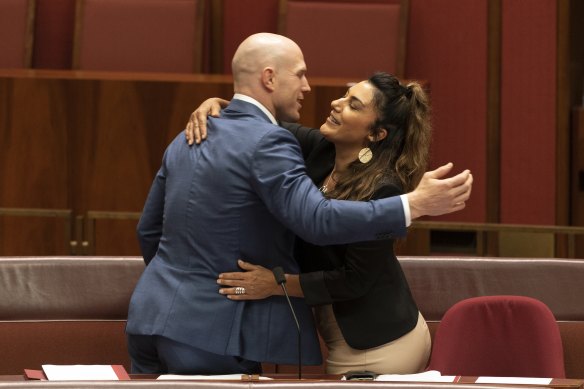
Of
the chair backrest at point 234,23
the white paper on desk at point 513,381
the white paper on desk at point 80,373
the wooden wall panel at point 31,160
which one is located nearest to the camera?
the white paper on desk at point 513,381

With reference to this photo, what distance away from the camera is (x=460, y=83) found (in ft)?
13.4

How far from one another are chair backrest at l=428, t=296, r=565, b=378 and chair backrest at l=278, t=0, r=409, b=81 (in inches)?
74.8

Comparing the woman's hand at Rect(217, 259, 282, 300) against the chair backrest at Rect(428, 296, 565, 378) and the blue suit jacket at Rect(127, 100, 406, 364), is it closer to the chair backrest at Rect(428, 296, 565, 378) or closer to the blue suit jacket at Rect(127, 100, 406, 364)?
the blue suit jacket at Rect(127, 100, 406, 364)

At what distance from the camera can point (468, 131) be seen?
408 cm

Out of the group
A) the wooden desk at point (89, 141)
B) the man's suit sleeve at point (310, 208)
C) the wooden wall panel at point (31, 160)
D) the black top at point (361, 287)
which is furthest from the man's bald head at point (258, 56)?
the wooden wall panel at point (31, 160)

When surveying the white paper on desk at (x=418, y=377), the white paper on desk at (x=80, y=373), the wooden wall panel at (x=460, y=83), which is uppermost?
the wooden wall panel at (x=460, y=83)

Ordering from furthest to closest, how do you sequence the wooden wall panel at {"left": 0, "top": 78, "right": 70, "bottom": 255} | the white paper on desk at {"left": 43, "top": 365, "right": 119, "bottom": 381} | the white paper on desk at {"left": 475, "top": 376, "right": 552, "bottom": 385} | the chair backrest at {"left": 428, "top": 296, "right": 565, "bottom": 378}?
the wooden wall panel at {"left": 0, "top": 78, "right": 70, "bottom": 255}, the chair backrest at {"left": 428, "top": 296, "right": 565, "bottom": 378}, the white paper on desk at {"left": 43, "top": 365, "right": 119, "bottom": 381}, the white paper on desk at {"left": 475, "top": 376, "right": 552, "bottom": 385}

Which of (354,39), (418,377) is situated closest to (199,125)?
(418,377)

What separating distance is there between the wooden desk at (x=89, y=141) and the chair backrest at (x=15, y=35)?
22.2 inches

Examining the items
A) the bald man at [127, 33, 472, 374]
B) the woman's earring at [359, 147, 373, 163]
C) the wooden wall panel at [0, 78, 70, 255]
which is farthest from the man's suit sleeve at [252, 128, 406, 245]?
the wooden wall panel at [0, 78, 70, 255]

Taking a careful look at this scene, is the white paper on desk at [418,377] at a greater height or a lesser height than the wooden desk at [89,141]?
lesser

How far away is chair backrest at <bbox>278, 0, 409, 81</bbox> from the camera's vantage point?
3992mm

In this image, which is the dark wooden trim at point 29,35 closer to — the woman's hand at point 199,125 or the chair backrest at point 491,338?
the woman's hand at point 199,125

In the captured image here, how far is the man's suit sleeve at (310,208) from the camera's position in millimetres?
1828
